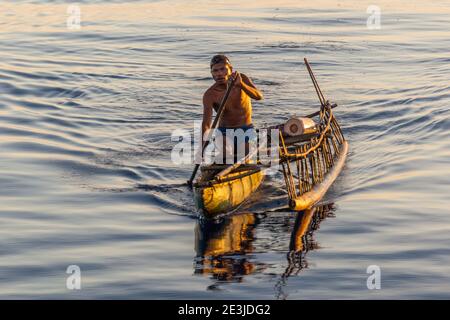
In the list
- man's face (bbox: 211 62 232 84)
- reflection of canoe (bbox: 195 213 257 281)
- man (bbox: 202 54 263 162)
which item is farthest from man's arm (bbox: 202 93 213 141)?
reflection of canoe (bbox: 195 213 257 281)

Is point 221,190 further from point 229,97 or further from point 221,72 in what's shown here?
point 221,72

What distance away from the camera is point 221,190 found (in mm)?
14789

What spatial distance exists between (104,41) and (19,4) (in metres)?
7.48

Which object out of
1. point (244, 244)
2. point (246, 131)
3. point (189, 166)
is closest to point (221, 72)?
point (246, 131)

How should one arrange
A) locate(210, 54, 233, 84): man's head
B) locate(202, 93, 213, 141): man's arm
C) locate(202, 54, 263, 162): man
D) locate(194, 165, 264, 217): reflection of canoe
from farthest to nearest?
1. locate(202, 93, 213, 141): man's arm
2. locate(202, 54, 263, 162): man
3. locate(210, 54, 233, 84): man's head
4. locate(194, 165, 264, 217): reflection of canoe

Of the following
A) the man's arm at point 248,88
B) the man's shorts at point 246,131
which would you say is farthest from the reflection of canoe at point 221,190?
the man's arm at point 248,88

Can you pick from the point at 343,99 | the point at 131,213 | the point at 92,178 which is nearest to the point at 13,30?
the point at 343,99

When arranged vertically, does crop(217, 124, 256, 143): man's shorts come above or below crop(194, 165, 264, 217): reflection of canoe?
above

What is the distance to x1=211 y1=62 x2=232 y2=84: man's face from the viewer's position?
1517 centimetres

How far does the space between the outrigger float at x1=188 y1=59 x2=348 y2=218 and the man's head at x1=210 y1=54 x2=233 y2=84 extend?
723 mm

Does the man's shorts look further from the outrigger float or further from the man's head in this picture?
the man's head

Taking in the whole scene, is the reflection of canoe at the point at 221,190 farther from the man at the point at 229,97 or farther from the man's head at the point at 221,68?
the man's head at the point at 221,68

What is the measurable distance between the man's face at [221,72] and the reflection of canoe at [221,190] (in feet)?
4.63

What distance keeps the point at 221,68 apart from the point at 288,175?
6.40ft
